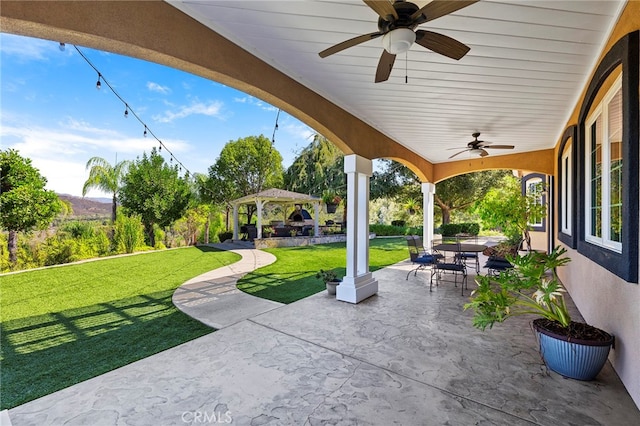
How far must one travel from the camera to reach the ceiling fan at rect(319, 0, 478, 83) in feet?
5.79

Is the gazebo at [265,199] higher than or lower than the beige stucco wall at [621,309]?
higher

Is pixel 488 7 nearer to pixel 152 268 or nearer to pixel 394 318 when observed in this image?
pixel 394 318

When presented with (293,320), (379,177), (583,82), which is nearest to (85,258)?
(293,320)

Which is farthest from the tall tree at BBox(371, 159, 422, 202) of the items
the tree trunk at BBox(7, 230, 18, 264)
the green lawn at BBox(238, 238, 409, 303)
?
the tree trunk at BBox(7, 230, 18, 264)

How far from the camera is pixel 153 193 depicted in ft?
39.4

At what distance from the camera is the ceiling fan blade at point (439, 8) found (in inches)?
67.3

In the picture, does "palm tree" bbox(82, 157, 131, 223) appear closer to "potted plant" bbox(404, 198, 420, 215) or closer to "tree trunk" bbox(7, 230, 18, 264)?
"tree trunk" bbox(7, 230, 18, 264)

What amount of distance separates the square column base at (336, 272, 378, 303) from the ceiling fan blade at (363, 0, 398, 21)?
3.65 meters

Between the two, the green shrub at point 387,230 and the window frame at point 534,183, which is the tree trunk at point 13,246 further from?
the green shrub at point 387,230

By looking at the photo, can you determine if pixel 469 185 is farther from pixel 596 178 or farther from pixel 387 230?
pixel 596 178

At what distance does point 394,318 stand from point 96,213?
12.0 m

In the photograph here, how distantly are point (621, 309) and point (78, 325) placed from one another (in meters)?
5.93

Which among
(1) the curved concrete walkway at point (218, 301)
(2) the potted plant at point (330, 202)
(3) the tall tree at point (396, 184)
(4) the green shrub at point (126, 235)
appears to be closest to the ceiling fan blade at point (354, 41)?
(1) the curved concrete walkway at point (218, 301)

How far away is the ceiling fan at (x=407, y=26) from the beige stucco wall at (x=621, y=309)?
4.37ft
